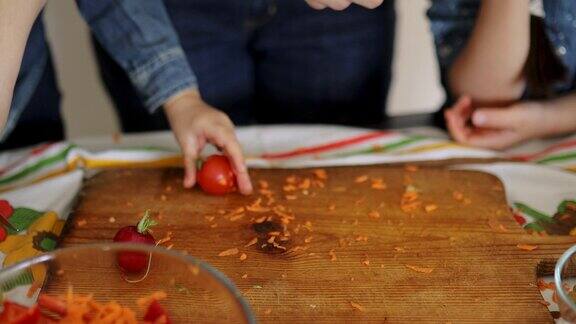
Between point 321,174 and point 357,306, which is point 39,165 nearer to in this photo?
point 321,174

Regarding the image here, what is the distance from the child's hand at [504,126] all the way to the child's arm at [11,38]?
2.13 ft

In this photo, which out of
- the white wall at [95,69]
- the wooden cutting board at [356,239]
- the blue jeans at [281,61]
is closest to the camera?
the wooden cutting board at [356,239]

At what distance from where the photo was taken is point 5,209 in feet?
3.01

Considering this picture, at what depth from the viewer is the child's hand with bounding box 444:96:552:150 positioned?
1087 mm

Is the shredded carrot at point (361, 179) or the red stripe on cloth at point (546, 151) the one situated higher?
the red stripe on cloth at point (546, 151)

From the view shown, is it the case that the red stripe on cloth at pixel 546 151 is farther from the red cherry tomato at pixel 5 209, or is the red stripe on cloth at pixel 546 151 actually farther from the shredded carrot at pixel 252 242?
the red cherry tomato at pixel 5 209

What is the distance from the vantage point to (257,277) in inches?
31.3

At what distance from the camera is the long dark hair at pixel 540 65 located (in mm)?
1130

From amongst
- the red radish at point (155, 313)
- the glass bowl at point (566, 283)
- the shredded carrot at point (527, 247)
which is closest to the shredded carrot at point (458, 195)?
the shredded carrot at point (527, 247)

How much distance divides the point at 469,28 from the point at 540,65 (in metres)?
0.13

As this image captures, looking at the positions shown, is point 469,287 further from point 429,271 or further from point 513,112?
point 513,112

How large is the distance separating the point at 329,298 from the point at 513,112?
50 cm

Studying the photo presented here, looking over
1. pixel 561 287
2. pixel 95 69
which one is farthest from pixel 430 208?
pixel 95 69

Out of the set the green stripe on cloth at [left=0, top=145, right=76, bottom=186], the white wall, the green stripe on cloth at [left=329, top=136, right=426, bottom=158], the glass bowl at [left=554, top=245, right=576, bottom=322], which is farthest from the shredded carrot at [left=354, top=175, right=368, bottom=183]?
the white wall
